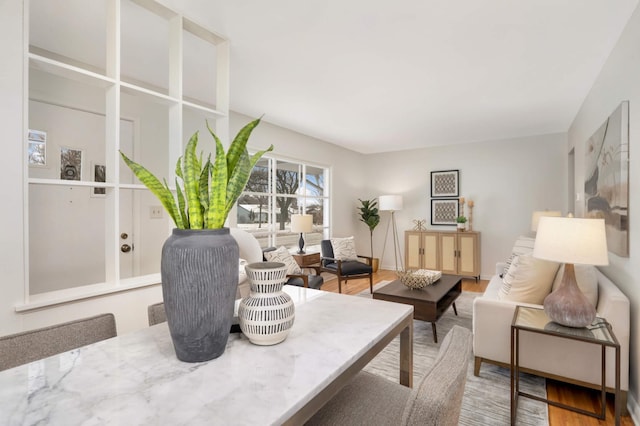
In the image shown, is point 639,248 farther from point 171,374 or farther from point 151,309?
point 151,309

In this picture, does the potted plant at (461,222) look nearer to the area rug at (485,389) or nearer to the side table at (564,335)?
the area rug at (485,389)

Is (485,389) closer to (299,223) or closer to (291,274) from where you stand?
(291,274)

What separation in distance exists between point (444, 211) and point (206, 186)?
222 inches

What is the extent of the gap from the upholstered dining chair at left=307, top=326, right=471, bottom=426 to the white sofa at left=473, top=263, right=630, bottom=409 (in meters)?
1.49

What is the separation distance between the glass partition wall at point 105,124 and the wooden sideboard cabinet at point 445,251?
165 inches

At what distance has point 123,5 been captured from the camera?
1.96 metres

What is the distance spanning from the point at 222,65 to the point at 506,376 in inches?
122

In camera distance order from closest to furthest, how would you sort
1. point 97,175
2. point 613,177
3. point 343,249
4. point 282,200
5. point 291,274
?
1. point 613,177
2. point 97,175
3. point 291,274
4. point 343,249
5. point 282,200

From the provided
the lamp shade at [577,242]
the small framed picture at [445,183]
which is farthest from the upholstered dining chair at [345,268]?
the lamp shade at [577,242]

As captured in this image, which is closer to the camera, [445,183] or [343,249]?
[343,249]

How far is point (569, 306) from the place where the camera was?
183 centimetres

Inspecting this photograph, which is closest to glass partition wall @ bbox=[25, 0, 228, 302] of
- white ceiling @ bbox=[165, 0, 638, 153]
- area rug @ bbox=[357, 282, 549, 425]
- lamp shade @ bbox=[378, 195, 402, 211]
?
white ceiling @ bbox=[165, 0, 638, 153]

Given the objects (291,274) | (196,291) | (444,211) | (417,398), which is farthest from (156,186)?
(444,211)

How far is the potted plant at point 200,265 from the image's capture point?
85 centimetres
